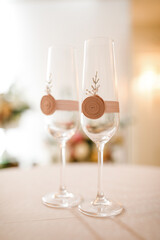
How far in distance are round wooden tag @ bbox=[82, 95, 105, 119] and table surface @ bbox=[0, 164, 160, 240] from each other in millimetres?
212

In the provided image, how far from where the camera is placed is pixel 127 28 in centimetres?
323

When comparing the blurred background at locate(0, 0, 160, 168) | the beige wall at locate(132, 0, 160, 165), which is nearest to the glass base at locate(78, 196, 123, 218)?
the blurred background at locate(0, 0, 160, 168)

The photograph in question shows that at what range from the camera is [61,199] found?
25.9 inches

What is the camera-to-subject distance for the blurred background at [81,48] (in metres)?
3.12

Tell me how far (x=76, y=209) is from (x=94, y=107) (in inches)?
9.1

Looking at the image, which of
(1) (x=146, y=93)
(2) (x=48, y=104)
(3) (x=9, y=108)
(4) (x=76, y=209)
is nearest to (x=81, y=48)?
(1) (x=146, y=93)

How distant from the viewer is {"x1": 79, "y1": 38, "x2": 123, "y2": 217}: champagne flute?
1.85 ft

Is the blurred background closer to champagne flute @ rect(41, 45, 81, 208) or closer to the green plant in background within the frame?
the green plant in background

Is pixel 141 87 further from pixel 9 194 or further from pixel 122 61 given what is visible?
pixel 9 194

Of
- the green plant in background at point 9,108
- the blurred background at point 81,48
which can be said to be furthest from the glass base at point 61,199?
the blurred background at point 81,48

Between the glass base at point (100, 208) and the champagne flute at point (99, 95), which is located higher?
the champagne flute at point (99, 95)

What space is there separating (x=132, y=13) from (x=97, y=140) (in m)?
2.88

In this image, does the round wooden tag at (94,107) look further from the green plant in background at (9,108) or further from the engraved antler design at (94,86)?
the green plant in background at (9,108)

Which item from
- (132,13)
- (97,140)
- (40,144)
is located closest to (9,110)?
(97,140)
